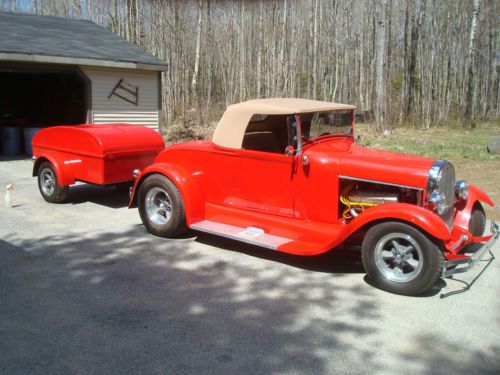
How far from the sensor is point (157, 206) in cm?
625

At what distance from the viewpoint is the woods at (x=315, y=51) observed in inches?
942

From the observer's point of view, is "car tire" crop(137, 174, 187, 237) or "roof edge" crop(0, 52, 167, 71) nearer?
"car tire" crop(137, 174, 187, 237)

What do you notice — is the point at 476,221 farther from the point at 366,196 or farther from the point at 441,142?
the point at 441,142

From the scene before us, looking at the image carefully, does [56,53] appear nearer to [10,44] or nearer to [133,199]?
[10,44]

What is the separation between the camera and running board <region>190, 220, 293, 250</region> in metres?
5.04

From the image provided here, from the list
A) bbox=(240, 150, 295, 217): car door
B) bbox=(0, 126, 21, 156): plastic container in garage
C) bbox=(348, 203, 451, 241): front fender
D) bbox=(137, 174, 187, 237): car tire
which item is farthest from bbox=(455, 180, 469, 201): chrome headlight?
bbox=(0, 126, 21, 156): plastic container in garage

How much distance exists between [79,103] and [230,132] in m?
12.1

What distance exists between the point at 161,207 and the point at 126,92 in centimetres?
902

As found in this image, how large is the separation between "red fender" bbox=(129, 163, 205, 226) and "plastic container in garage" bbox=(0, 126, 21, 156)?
9.98 meters

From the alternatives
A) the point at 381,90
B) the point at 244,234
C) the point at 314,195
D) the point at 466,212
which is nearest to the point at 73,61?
the point at 244,234

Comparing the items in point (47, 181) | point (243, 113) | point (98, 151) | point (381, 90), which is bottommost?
point (47, 181)

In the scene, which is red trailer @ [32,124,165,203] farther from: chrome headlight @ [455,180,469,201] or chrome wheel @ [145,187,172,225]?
chrome headlight @ [455,180,469,201]

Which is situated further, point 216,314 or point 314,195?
point 314,195

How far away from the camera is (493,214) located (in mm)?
7254
